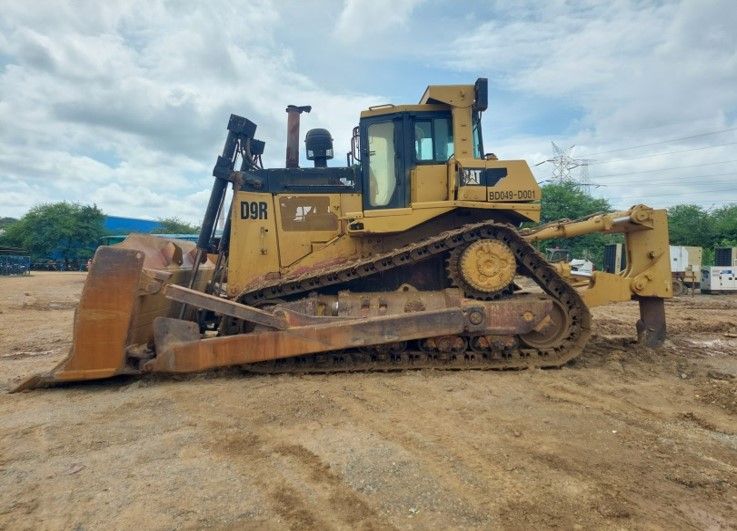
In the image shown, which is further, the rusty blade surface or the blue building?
the blue building

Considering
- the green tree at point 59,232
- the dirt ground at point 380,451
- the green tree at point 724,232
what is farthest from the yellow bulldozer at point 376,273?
the green tree at point 59,232

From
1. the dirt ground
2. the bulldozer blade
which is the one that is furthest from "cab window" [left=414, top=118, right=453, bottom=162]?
the bulldozer blade

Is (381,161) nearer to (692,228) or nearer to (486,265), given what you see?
(486,265)

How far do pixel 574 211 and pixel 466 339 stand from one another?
35.0 m

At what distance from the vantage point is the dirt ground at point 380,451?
8.89ft

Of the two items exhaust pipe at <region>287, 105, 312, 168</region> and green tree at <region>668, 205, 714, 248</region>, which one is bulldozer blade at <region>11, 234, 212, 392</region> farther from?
green tree at <region>668, 205, 714, 248</region>

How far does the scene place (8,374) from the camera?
609 centimetres

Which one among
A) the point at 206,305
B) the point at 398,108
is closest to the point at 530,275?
the point at 398,108

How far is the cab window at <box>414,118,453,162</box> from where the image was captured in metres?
6.25

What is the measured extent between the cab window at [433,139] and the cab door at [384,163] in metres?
0.21

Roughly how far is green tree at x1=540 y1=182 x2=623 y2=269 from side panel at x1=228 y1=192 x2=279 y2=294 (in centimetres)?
3146

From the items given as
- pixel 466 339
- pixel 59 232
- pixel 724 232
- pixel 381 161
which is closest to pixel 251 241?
pixel 381 161

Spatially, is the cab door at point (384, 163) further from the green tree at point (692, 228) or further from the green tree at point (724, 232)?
the green tree at point (692, 228)

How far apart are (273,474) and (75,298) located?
17.3 m
